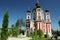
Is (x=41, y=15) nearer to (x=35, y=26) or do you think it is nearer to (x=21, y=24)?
(x=35, y=26)

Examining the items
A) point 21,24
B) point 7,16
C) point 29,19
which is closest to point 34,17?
point 29,19

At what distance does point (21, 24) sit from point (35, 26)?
7629 mm

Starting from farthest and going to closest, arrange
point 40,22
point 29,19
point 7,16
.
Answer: point 29,19
point 40,22
point 7,16

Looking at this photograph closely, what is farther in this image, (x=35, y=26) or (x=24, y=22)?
(x=24, y=22)

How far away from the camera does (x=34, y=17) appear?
2874 inches

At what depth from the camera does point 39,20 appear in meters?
68.5

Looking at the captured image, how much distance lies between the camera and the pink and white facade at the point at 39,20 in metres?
68.4

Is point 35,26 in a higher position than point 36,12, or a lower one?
lower

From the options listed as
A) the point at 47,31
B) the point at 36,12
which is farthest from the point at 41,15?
the point at 47,31

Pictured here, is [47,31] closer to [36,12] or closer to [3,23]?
[36,12]

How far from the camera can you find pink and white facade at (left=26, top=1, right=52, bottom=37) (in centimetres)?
6844

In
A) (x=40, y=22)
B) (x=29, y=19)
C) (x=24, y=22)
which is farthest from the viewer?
(x=24, y=22)

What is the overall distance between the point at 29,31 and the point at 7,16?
40570mm

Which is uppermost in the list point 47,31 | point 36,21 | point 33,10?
point 33,10
